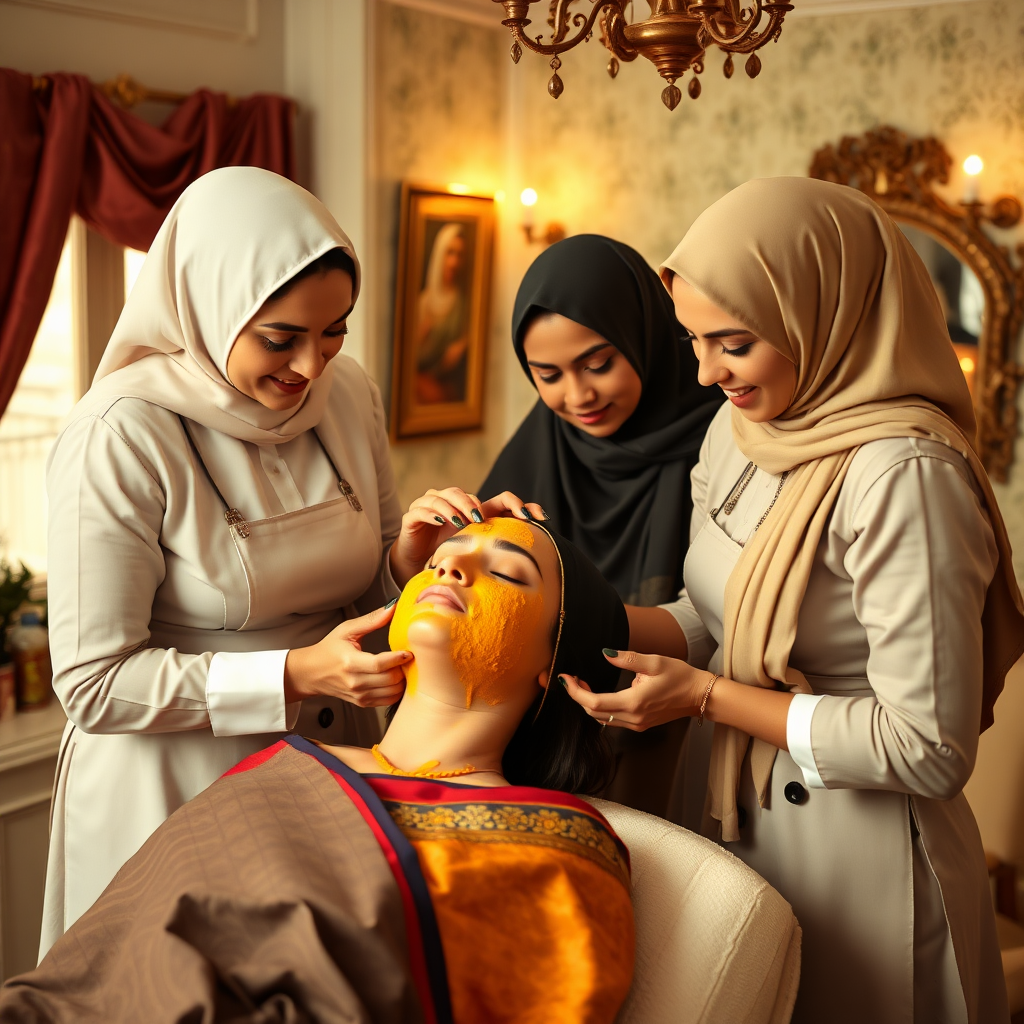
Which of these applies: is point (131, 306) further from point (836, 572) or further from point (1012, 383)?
point (1012, 383)

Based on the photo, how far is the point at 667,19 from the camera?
166 cm

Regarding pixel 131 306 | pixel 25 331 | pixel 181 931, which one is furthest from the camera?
pixel 25 331

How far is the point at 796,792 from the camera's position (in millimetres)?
1714

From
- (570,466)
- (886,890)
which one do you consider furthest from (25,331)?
(886,890)

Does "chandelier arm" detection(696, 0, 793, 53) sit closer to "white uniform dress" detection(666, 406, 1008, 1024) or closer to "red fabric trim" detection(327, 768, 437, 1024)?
"white uniform dress" detection(666, 406, 1008, 1024)

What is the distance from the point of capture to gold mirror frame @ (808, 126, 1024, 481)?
371 centimetres

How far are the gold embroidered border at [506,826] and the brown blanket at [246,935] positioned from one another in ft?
0.25

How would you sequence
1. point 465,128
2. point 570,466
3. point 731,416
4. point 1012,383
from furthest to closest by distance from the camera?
point 465,128 < point 1012,383 < point 570,466 < point 731,416

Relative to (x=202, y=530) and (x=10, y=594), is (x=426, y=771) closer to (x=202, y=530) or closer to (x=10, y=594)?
(x=202, y=530)

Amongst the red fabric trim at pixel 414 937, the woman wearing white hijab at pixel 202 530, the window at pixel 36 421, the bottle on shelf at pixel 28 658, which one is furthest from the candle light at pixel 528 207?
the red fabric trim at pixel 414 937

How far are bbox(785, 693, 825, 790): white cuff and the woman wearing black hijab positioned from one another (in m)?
0.64

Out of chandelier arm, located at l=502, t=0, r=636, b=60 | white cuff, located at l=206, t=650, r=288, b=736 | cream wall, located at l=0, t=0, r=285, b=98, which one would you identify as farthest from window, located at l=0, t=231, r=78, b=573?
chandelier arm, located at l=502, t=0, r=636, b=60

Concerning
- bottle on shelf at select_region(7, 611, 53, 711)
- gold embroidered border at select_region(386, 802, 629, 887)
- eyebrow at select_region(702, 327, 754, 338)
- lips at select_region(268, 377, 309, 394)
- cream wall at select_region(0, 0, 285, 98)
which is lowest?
bottle on shelf at select_region(7, 611, 53, 711)

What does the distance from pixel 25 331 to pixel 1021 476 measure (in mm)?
3465
